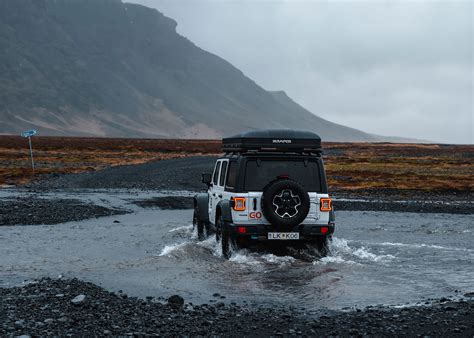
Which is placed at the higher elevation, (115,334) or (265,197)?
(265,197)

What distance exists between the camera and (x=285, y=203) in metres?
15.4

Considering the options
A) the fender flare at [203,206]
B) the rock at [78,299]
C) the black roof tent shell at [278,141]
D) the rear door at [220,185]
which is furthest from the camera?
the fender flare at [203,206]

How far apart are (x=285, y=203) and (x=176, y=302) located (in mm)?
4765

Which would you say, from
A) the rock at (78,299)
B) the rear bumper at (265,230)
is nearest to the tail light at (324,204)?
the rear bumper at (265,230)

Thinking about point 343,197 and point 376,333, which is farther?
point 343,197

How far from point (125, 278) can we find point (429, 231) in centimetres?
1420

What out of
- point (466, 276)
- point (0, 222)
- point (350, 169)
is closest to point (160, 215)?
point (0, 222)

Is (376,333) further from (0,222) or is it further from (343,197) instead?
(343,197)

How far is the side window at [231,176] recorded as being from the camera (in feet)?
52.7

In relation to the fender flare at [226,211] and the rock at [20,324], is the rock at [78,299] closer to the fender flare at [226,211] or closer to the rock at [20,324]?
the rock at [20,324]

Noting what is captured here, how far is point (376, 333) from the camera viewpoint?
9820 mm

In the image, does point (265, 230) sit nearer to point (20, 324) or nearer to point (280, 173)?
point (280, 173)

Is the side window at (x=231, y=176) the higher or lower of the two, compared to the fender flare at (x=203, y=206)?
higher

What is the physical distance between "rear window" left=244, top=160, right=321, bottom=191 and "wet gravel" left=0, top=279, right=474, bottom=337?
465 cm
